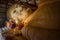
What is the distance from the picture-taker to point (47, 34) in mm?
1345

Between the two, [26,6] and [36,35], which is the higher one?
[26,6]

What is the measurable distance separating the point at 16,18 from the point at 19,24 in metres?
0.23

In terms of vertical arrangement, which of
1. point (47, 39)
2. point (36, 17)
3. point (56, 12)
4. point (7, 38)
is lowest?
point (7, 38)

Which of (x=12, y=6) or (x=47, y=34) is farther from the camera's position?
(x=12, y=6)

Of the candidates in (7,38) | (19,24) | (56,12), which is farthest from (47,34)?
Answer: (19,24)

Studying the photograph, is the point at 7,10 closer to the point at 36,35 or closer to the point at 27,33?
the point at 27,33

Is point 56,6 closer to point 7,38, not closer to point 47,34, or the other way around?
point 47,34

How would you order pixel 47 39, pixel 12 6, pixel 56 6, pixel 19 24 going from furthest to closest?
pixel 12 6 < pixel 19 24 < pixel 56 6 < pixel 47 39

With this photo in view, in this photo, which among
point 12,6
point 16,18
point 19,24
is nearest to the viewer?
point 19,24

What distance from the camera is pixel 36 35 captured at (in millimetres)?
1448

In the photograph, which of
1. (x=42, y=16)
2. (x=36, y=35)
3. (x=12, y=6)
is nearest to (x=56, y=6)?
(x=42, y=16)

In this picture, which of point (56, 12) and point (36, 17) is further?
point (36, 17)

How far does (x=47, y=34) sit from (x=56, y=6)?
45cm

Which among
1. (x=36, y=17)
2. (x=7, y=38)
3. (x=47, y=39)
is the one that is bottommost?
(x=7, y=38)
